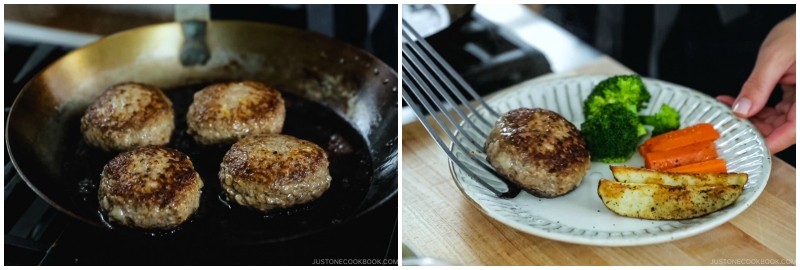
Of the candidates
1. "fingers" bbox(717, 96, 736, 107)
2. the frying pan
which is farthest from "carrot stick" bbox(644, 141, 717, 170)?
the frying pan

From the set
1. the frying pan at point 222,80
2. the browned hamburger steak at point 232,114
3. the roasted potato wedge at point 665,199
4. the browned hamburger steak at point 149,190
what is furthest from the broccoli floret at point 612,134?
the browned hamburger steak at point 149,190

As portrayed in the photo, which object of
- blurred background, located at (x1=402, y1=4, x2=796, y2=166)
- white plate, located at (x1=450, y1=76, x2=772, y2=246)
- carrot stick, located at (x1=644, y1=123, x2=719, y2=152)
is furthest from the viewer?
blurred background, located at (x1=402, y1=4, x2=796, y2=166)

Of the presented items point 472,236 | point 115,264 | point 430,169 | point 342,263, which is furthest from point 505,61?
point 115,264

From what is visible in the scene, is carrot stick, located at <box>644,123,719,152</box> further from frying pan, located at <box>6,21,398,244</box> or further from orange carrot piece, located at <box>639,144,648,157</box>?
frying pan, located at <box>6,21,398,244</box>

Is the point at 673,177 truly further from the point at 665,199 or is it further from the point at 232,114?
the point at 232,114

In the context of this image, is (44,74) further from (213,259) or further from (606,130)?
(606,130)

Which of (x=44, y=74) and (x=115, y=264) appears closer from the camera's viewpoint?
(x=115, y=264)
